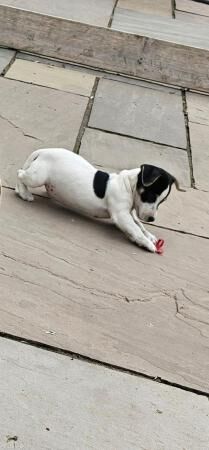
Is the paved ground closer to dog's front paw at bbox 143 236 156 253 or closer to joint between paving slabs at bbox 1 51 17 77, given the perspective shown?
dog's front paw at bbox 143 236 156 253

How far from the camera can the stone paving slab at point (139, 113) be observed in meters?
6.03

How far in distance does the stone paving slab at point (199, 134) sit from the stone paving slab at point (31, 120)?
1.04 meters

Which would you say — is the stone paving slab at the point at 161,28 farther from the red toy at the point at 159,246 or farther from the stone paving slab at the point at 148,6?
the red toy at the point at 159,246

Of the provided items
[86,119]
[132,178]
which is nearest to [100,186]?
[132,178]

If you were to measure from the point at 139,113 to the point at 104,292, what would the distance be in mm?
3286

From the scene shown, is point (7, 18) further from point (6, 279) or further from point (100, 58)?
point (6, 279)

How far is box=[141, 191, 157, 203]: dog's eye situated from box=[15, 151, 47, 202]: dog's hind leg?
0.67m

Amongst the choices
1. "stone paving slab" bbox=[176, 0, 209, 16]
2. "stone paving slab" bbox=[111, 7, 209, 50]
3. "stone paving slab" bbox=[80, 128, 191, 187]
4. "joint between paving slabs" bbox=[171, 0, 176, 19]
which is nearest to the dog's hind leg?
"stone paving slab" bbox=[80, 128, 191, 187]

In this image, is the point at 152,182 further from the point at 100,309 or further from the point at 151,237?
the point at 100,309

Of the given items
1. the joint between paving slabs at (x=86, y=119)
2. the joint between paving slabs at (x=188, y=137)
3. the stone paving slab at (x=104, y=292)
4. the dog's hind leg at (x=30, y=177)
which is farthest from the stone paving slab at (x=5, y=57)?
the stone paving slab at (x=104, y=292)

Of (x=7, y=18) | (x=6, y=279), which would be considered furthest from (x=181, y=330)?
(x=7, y=18)

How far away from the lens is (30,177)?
424 centimetres

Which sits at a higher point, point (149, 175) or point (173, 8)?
point (149, 175)

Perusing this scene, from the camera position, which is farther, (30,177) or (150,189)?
(30,177)
